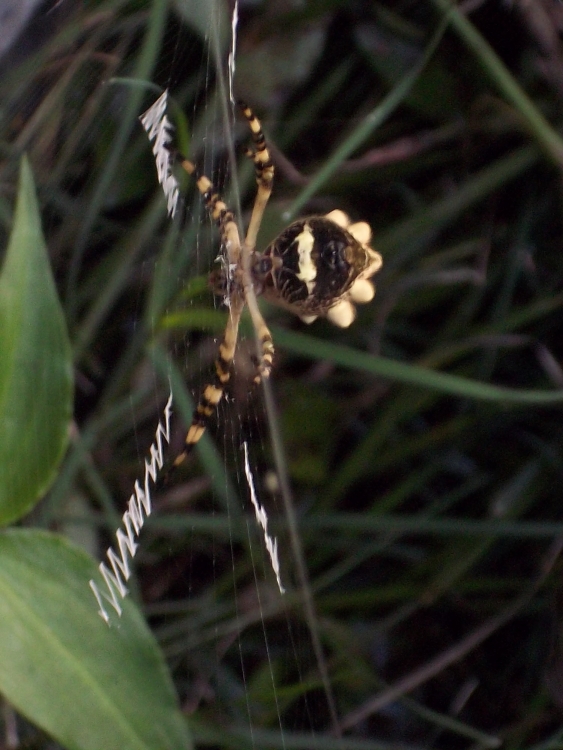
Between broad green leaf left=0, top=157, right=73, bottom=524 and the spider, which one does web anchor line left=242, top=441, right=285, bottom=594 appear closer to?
the spider

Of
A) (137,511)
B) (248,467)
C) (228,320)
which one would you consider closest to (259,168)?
(228,320)

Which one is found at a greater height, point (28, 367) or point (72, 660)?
point (28, 367)

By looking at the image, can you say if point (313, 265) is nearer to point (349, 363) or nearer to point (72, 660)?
point (349, 363)

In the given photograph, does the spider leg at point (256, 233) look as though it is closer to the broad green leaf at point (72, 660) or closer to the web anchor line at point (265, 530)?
the web anchor line at point (265, 530)

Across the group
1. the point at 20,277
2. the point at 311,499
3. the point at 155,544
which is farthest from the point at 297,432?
the point at 20,277

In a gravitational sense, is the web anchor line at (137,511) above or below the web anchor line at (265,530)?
above

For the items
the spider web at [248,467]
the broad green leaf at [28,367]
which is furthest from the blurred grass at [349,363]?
the broad green leaf at [28,367]

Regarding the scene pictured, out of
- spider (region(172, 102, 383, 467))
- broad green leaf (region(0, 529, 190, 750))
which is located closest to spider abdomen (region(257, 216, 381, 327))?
spider (region(172, 102, 383, 467))
